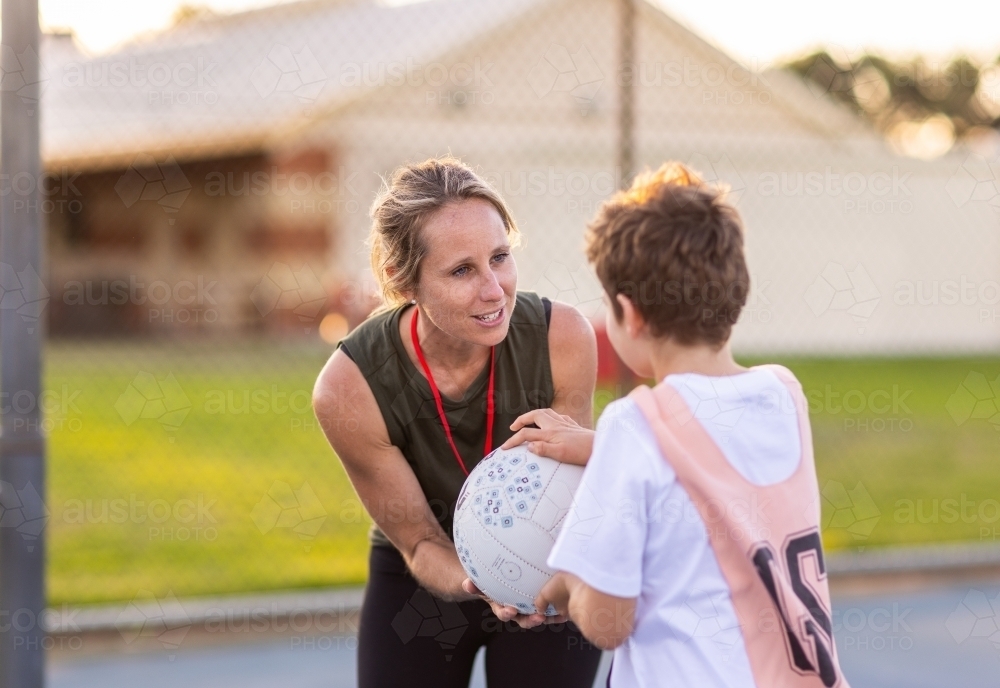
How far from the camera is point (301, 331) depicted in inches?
638

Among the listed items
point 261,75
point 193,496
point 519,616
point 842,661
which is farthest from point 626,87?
point 261,75

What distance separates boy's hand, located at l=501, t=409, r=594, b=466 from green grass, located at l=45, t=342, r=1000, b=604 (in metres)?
3.25

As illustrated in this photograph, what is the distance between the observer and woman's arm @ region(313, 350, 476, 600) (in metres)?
2.58

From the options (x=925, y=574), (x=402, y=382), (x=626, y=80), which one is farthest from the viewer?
(x=925, y=574)

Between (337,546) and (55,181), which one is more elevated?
(55,181)

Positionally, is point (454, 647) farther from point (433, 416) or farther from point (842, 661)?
point (842, 661)

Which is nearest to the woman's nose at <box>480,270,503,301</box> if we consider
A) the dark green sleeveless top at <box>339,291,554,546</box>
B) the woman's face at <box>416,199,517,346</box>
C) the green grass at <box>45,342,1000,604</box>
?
the woman's face at <box>416,199,517,346</box>

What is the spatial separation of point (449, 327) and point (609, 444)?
779 mm

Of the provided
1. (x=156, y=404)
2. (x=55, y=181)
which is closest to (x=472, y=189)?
(x=156, y=404)

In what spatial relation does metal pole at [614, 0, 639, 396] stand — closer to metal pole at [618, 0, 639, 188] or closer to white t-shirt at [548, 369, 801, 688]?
metal pole at [618, 0, 639, 188]

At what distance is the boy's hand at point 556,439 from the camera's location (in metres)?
2.18

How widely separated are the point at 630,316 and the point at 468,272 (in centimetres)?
64

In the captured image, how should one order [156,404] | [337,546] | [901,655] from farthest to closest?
[156,404] → [337,546] → [901,655]

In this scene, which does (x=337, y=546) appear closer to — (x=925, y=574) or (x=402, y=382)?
(x=925, y=574)
